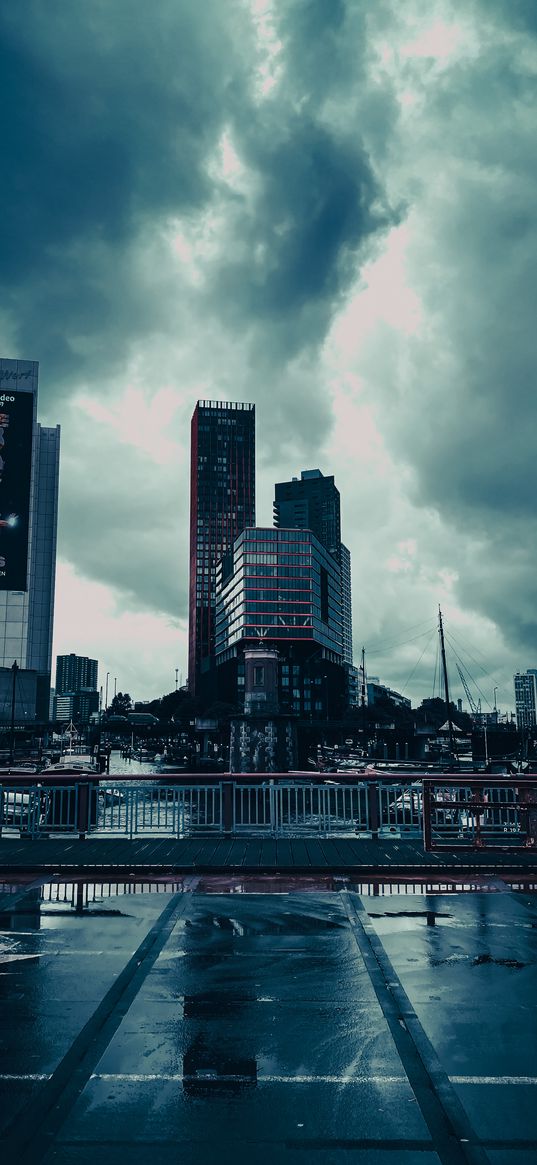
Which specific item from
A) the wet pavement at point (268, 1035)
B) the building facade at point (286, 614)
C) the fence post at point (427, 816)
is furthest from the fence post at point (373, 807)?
the building facade at point (286, 614)

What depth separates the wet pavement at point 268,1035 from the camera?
4699 mm

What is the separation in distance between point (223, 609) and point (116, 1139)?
174402mm

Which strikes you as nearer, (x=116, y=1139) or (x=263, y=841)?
(x=116, y=1139)

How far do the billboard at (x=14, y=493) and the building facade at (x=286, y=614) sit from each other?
45.1 meters

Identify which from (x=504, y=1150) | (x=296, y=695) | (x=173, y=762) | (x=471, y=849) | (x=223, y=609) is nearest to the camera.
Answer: (x=504, y=1150)

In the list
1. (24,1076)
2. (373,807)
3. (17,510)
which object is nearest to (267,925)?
(24,1076)

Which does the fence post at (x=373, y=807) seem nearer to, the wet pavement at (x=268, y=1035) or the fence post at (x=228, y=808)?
the fence post at (x=228, y=808)

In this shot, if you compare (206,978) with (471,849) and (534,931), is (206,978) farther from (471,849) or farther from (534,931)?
(471,849)

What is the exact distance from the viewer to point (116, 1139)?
185 inches

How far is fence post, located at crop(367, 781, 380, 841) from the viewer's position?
1694 centimetres

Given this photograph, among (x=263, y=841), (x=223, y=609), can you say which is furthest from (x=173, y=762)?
(x=263, y=841)

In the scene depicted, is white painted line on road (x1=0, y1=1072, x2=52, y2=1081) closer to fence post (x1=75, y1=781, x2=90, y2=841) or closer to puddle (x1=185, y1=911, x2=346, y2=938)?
puddle (x1=185, y1=911, x2=346, y2=938)

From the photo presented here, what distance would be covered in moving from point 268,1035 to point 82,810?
37.4 ft

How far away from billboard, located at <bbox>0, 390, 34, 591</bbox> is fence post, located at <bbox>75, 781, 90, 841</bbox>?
117293mm
